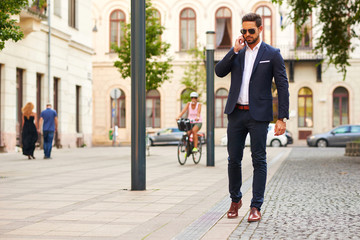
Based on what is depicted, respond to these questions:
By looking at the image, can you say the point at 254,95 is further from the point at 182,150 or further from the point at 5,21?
the point at 182,150

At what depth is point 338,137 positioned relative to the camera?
33.9m

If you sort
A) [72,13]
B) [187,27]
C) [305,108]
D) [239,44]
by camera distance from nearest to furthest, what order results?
[239,44]
[72,13]
[305,108]
[187,27]

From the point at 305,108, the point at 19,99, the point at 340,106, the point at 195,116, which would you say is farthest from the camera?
the point at 305,108

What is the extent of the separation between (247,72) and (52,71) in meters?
22.6

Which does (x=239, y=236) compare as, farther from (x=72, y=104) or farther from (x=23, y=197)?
(x=72, y=104)

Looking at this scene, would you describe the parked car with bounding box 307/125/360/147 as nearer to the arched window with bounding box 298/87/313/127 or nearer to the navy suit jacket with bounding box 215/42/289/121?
the arched window with bounding box 298/87/313/127

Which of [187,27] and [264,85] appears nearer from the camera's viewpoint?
[264,85]

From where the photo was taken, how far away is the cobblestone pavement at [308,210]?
18.2 feet

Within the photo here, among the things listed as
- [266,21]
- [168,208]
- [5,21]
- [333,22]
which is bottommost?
[168,208]

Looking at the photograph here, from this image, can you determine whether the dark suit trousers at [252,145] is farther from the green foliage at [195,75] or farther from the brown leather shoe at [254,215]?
the green foliage at [195,75]

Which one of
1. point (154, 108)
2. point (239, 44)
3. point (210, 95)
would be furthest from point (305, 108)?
point (239, 44)

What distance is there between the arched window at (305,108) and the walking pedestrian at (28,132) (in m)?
25.5

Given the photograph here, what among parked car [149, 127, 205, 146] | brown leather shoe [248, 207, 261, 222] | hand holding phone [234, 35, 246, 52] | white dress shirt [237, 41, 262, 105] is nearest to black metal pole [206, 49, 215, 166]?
white dress shirt [237, 41, 262, 105]

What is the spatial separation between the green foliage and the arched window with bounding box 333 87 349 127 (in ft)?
28.7
